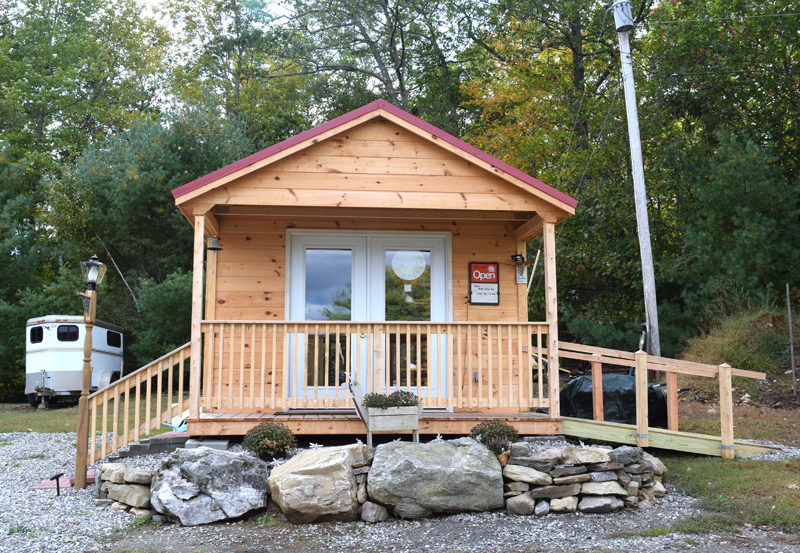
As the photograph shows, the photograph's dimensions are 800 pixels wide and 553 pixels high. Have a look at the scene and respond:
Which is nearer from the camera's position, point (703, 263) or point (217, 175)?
point (217, 175)

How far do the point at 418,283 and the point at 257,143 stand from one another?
483 inches

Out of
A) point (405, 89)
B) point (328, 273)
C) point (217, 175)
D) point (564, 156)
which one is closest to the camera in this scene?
point (217, 175)

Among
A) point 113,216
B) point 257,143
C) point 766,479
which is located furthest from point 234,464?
point 257,143

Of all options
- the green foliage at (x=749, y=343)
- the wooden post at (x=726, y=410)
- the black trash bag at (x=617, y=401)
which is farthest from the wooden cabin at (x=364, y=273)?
the green foliage at (x=749, y=343)

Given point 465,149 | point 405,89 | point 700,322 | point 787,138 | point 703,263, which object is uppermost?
point 405,89

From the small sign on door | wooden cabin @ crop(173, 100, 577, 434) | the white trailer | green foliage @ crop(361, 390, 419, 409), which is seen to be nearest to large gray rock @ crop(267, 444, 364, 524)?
green foliage @ crop(361, 390, 419, 409)

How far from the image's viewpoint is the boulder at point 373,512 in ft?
16.8

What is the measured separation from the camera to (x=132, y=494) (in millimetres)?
5414

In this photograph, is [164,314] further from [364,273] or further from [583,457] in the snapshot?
[583,457]

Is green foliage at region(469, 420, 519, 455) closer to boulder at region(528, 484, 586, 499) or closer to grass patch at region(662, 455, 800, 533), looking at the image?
boulder at region(528, 484, 586, 499)

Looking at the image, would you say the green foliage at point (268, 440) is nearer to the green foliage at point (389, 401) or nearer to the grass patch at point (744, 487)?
the green foliage at point (389, 401)

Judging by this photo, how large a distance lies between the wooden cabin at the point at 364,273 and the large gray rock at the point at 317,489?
3.05 ft

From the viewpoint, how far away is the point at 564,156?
53.3ft

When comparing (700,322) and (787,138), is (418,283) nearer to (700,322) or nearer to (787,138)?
(700,322)
